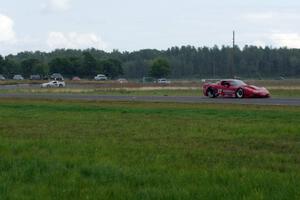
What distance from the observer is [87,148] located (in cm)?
1298

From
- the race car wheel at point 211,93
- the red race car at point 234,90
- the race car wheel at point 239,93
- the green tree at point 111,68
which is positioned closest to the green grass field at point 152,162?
the red race car at point 234,90

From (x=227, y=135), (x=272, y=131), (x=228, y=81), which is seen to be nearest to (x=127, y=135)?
(x=227, y=135)

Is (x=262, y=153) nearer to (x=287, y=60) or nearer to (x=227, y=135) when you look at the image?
(x=227, y=135)

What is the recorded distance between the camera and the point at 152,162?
1077 cm

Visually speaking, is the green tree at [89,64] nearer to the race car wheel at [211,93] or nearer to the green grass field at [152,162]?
the race car wheel at [211,93]

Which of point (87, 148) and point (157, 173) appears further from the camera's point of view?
point (87, 148)

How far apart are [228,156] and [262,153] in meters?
0.87

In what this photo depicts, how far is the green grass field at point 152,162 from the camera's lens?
841 cm

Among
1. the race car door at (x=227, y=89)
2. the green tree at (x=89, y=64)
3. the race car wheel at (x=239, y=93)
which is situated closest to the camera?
the race car wheel at (x=239, y=93)

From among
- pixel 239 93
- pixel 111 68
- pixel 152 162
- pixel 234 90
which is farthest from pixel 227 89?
pixel 111 68

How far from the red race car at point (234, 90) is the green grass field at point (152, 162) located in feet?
71.8

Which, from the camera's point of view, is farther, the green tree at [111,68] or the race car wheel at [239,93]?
the green tree at [111,68]

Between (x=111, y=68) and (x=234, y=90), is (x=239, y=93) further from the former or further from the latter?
(x=111, y=68)

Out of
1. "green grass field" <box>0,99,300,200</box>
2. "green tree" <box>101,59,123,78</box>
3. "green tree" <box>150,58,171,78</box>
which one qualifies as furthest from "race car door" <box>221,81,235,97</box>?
"green tree" <box>101,59,123,78</box>
